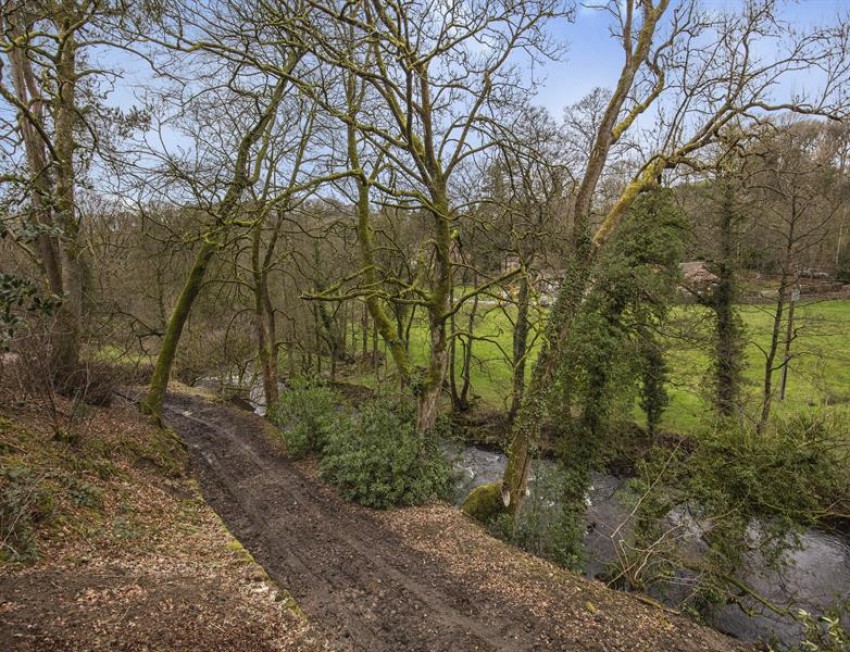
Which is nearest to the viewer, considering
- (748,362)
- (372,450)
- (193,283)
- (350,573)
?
(350,573)

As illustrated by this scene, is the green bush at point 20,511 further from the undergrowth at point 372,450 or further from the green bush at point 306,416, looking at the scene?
the green bush at point 306,416

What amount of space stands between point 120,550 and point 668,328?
12.5 m

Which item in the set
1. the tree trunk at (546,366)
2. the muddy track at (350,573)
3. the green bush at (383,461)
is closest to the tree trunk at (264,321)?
the muddy track at (350,573)

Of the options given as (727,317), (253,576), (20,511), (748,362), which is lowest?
(253,576)

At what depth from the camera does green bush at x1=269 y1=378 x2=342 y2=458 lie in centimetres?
1053

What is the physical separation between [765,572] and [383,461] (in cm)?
766

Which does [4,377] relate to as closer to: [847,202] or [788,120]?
[788,120]

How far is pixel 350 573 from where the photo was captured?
6180mm

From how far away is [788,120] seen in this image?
12.9 meters

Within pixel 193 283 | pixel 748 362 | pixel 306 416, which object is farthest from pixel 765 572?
pixel 193 283

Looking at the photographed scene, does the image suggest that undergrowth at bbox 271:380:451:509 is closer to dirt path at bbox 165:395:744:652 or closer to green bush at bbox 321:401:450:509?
green bush at bbox 321:401:450:509

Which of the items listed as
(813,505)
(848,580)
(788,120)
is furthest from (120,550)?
(788,120)

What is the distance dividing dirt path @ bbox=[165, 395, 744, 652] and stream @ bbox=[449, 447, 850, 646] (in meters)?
2.26

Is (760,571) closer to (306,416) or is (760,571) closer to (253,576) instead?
(253,576)
